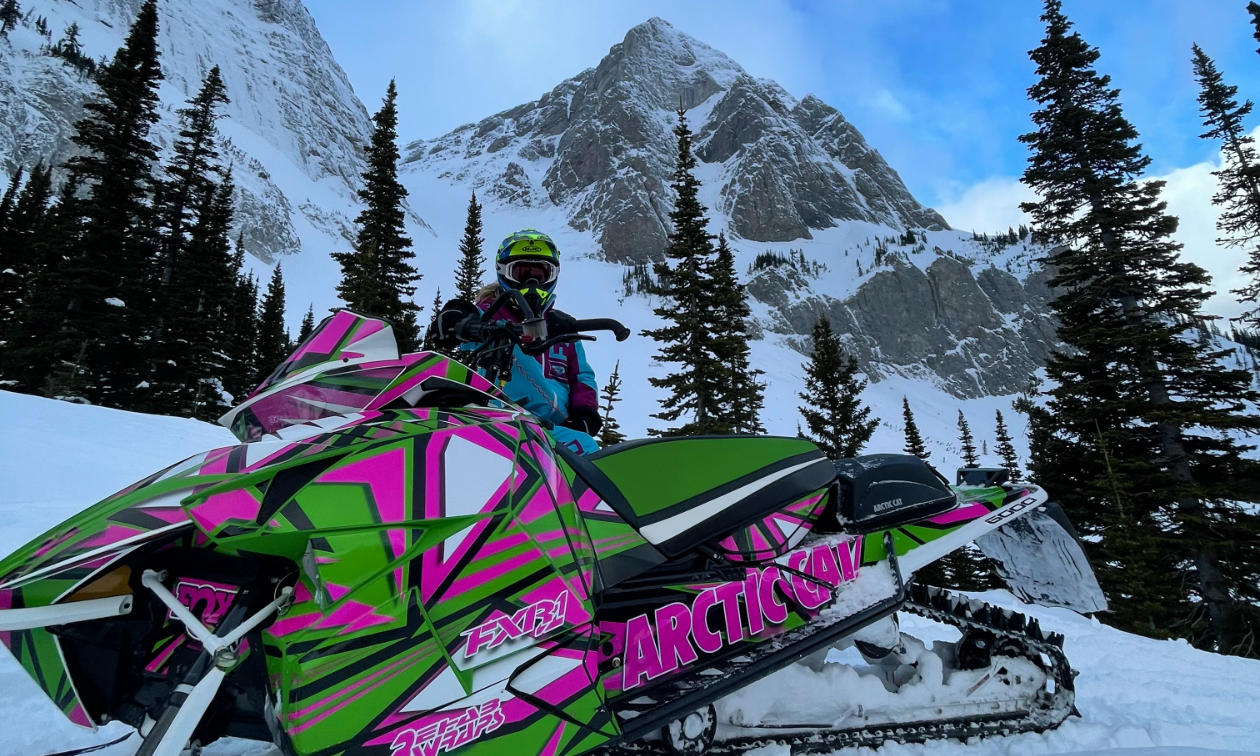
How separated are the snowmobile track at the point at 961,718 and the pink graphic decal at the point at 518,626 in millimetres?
634

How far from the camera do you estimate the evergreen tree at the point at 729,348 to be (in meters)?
16.5

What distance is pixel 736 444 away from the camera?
230cm

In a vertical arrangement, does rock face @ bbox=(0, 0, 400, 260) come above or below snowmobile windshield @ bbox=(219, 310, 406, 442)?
above

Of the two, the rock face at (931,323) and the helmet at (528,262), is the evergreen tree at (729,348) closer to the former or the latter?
the helmet at (528,262)

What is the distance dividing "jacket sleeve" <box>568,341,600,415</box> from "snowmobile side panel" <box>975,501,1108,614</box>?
221 cm

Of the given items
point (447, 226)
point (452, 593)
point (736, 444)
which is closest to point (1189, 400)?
point (736, 444)

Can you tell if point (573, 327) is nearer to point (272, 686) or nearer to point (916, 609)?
point (272, 686)

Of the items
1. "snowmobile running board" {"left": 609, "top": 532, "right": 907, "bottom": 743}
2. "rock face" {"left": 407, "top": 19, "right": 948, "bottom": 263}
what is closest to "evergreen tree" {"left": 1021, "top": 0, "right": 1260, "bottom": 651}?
"snowmobile running board" {"left": 609, "top": 532, "right": 907, "bottom": 743}

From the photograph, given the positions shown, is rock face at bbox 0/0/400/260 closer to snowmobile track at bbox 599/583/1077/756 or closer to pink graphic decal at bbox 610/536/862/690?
pink graphic decal at bbox 610/536/862/690

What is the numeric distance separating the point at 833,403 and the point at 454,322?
756 inches

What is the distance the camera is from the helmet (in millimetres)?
3246

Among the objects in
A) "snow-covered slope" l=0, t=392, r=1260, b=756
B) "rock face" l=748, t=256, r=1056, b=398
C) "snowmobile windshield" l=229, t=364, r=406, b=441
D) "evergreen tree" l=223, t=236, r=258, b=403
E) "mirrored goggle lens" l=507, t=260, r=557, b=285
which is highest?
"rock face" l=748, t=256, r=1056, b=398

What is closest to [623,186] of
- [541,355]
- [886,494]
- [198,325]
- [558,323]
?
[198,325]

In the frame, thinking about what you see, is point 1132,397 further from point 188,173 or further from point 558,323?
point 188,173
